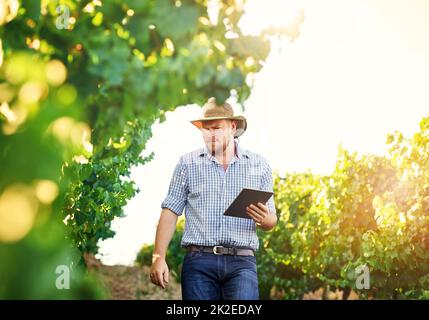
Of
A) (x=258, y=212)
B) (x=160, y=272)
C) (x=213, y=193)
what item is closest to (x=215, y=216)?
(x=213, y=193)

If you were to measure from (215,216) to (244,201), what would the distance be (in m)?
0.28

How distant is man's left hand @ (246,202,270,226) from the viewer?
142 inches

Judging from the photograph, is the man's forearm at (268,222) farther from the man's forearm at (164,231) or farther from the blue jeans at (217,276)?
the man's forearm at (164,231)

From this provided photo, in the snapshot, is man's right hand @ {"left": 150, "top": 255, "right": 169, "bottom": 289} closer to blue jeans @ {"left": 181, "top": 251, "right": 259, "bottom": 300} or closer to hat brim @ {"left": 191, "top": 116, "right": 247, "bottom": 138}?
blue jeans @ {"left": 181, "top": 251, "right": 259, "bottom": 300}

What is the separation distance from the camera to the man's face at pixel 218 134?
3.91 meters

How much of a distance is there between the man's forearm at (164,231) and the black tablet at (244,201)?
0.42 metres

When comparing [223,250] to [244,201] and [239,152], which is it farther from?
[239,152]

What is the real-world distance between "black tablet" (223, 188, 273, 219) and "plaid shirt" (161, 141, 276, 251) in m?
0.15

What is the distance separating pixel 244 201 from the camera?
3549 mm

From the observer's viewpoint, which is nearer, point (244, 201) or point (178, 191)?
point (244, 201)

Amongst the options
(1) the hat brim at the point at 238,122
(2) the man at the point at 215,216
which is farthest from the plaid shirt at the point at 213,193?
(1) the hat brim at the point at 238,122

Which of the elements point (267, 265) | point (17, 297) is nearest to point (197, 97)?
point (17, 297)
